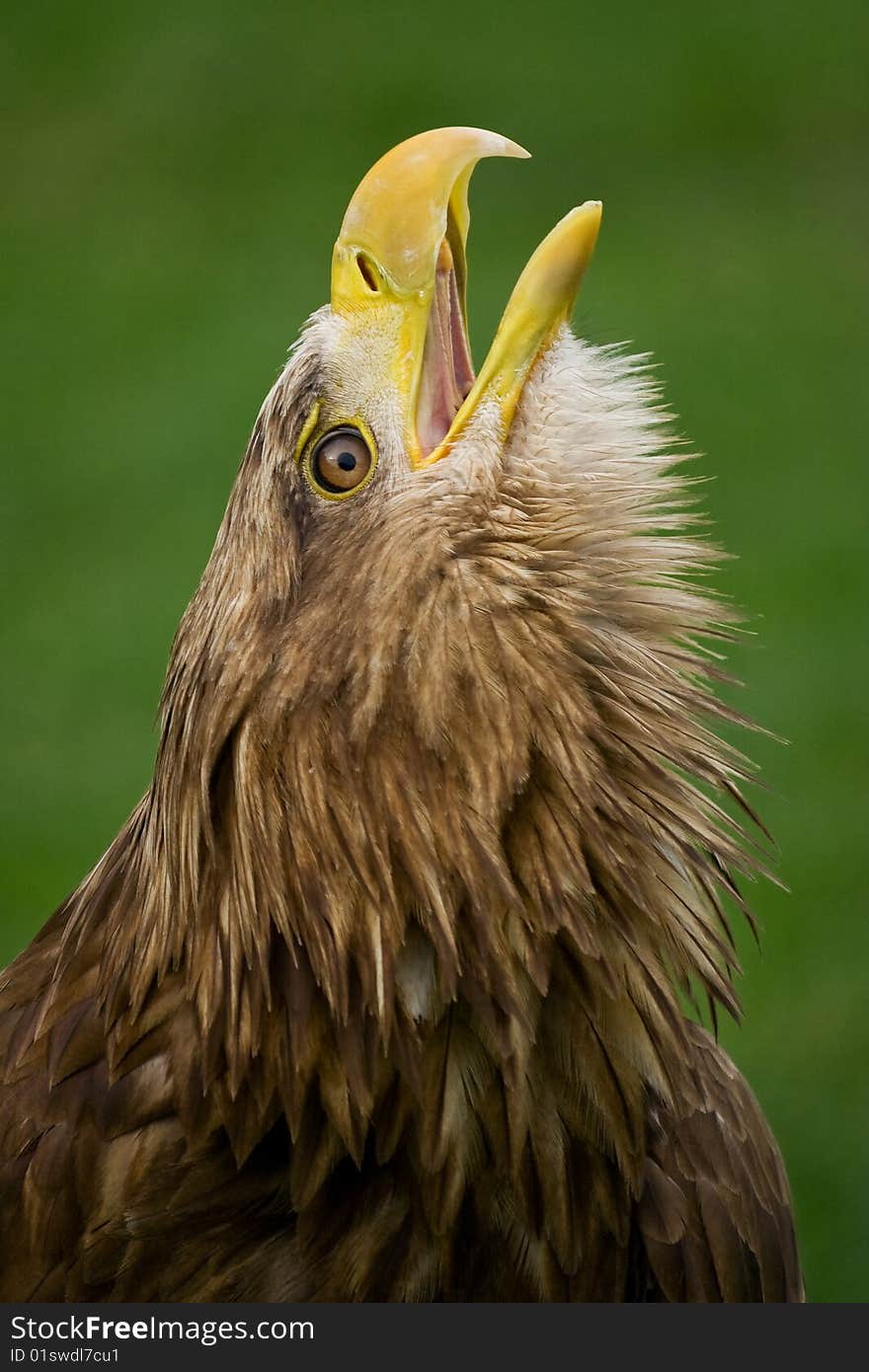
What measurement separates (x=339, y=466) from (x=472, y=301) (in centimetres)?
540

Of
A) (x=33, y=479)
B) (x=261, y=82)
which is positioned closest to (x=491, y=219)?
(x=261, y=82)

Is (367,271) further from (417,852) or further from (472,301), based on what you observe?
(472,301)

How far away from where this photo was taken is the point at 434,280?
237 centimetres

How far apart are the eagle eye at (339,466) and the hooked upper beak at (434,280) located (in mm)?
64

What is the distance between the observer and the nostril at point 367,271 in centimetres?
238

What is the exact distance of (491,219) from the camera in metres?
7.97

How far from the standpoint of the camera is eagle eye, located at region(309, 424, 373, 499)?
2.31m

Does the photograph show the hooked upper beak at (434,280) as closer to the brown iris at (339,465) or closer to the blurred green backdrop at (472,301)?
the brown iris at (339,465)

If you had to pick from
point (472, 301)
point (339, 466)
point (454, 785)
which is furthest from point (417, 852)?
point (472, 301)

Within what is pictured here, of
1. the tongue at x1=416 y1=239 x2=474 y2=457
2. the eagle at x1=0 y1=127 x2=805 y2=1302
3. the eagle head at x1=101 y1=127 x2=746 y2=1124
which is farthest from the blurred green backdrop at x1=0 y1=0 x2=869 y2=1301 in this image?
the tongue at x1=416 y1=239 x2=474 y2=457

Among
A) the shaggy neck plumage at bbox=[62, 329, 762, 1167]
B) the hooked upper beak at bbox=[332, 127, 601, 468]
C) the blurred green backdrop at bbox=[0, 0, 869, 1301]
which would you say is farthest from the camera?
the blurred green backdrop at bbox=[0, 0, 869, 1301]

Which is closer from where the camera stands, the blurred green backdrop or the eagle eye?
the eagle eye

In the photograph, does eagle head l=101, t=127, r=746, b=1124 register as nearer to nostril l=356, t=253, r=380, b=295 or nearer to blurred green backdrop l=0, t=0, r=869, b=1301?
nostril l=356, t=253, r=380, b=295

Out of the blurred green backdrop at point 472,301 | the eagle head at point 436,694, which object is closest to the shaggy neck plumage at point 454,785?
the eagle head at point 436,694
